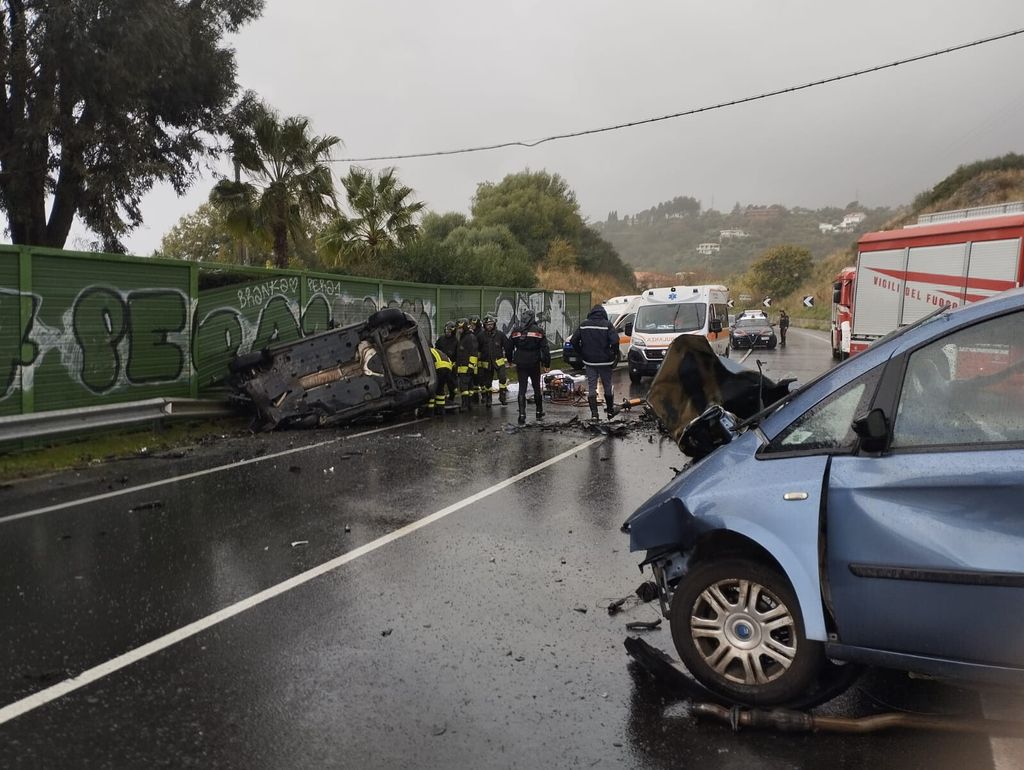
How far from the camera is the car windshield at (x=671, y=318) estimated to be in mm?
18203

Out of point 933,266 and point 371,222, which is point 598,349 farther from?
point 371,222

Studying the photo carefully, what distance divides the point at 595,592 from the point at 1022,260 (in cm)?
1047

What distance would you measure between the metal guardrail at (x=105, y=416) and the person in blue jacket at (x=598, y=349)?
18.6 feet

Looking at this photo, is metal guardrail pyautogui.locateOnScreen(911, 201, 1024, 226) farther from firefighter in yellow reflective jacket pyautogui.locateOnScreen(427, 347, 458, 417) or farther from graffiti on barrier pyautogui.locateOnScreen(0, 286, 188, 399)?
graffiti on barrier pyautogui.locateOnScreen(0, 286, 188, 399)

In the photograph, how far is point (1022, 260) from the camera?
11.7 meters

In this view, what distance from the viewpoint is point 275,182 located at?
21.4 m

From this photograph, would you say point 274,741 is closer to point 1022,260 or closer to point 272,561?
point 272,561

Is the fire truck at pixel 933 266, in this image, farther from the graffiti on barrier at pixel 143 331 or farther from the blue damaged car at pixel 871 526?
the graffiti on barrier at pixel 143 331

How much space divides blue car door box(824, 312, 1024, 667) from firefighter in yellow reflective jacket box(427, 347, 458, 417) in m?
9.83

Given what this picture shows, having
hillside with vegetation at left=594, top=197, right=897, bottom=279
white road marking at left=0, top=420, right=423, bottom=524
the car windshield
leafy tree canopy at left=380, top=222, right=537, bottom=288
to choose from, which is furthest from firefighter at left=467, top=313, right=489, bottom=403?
hillside with vegetation at left=594, top=197, right=897, bottom=279

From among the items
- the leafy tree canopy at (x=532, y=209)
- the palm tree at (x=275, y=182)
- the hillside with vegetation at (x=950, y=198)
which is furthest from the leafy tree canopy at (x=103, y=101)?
the hillside with vegetation at (x=950, y=198)

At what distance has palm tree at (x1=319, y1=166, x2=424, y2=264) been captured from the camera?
82.1 feet

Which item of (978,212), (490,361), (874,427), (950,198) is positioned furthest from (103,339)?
(950,198)

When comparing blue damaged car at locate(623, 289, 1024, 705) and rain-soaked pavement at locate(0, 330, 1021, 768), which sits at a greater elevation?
blue damaged car at locate(623, 289, 1024, 705)
